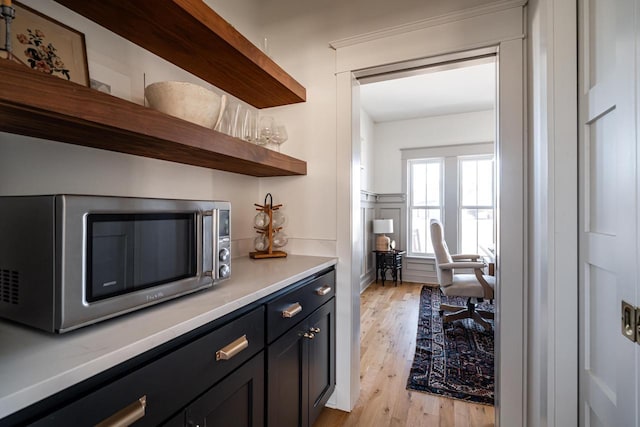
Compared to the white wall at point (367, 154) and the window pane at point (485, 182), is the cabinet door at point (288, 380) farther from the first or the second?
the window pane at point (485, 182)

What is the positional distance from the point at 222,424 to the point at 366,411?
118 cm

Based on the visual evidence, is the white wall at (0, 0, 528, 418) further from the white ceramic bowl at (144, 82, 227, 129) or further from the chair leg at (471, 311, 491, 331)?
the chair leg at (471, 311, 491, 331)

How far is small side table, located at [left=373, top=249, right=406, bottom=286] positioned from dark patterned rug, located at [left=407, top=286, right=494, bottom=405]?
A: 1.38 meters

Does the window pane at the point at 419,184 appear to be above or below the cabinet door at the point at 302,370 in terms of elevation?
above

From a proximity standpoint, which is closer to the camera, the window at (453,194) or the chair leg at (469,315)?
the chair leg at (469,315)

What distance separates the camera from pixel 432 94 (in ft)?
12.8

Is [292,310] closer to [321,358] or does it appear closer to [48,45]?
[321,358]

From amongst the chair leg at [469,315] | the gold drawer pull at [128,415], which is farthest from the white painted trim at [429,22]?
the chair leg at [469,315]

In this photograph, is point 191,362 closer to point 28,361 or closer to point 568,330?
point 28,361

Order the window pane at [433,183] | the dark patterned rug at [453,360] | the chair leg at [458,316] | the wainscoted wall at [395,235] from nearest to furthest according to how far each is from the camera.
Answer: the dark patterned rug at [453,360]
the chair leg at [458,316]
the wainscoted wall at [395,235]
the window pane at [433,183]

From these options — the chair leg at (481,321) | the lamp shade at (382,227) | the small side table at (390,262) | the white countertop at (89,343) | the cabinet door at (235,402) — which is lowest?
the chair leg at (481,321)

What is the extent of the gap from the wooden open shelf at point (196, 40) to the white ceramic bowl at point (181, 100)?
0.25m

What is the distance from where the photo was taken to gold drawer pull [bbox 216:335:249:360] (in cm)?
84

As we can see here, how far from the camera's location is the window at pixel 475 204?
456cm
